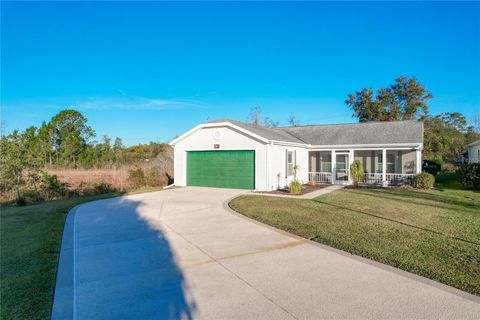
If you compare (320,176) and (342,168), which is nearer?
(342,168)

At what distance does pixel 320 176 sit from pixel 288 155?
4.04 m

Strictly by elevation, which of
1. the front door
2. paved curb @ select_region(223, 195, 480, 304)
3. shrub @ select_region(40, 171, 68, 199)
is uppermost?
the front door

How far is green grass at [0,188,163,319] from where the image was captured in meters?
3.51

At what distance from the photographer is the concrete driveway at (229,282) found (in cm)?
342

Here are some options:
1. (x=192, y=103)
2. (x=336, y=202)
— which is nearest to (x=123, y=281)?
(x=336, y=202)

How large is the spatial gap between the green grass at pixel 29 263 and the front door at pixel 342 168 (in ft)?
52.9

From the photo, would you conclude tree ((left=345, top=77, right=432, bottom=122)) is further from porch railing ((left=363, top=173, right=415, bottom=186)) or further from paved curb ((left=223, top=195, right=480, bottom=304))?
paved curb ((left=223, top=195, right=480, bottom=304))

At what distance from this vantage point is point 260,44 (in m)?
19.9

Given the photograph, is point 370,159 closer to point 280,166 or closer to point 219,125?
point 280,166

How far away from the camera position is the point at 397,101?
3675 centimetres

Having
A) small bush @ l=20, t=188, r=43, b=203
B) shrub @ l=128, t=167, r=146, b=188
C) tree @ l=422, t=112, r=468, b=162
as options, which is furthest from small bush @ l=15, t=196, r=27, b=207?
tree @ l=422, t=112, r=468, b=162

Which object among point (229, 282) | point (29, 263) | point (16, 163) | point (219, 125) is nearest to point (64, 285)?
point (29, 263)

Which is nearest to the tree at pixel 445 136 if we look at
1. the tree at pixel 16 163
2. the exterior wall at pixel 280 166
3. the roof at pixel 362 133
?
the roof at pixel 362 133

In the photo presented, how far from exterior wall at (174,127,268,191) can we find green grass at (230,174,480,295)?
287 centimetres
